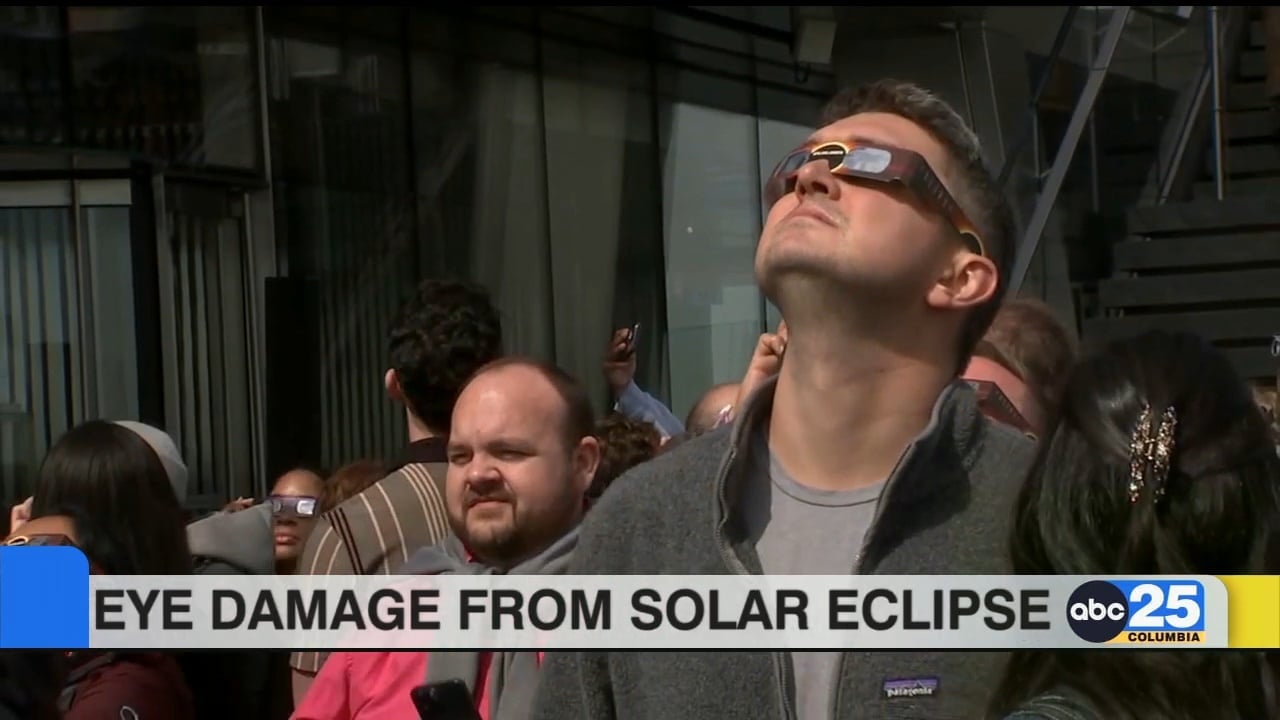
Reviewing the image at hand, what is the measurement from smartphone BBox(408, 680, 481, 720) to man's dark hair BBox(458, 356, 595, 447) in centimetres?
47

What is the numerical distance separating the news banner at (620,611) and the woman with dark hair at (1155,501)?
6 centimetres

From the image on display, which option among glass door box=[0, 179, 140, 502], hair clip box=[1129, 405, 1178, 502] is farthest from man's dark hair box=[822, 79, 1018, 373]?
glass door box=[0, 179, 140, 502]

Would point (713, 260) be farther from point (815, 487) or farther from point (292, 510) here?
point (815, 487)

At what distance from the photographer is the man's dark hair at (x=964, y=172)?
5.46ft

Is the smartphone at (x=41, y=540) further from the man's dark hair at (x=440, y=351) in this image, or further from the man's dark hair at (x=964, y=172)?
→ the man's dark hair at (x=964, y=172)

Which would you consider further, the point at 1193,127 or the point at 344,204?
the point at 1193,127

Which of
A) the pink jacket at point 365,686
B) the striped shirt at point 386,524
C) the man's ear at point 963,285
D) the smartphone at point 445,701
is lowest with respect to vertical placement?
the pink jacket at point 365,686

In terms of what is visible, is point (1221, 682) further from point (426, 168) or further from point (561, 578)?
point (426, 168)

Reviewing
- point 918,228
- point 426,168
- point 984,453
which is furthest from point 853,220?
point 426,168

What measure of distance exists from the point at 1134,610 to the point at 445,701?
2.47 feet

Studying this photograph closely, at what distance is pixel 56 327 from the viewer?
8.73 feet

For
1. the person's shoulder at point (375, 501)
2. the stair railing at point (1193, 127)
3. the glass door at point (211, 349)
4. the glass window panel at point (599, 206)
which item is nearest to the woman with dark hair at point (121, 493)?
the glass door at point (211, 349)

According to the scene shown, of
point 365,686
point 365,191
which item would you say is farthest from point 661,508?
point 365,191

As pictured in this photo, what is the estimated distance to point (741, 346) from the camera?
8.13 ft
